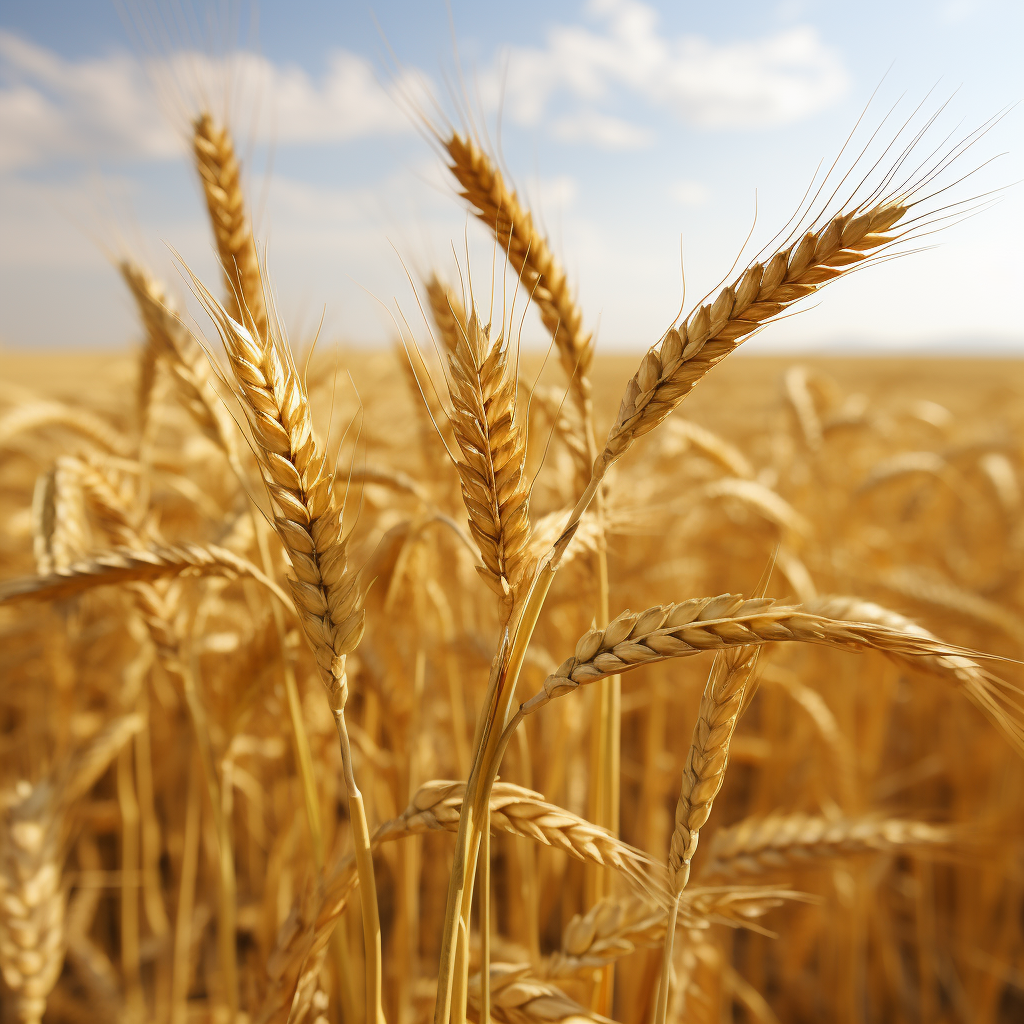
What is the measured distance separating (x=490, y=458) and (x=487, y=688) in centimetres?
24

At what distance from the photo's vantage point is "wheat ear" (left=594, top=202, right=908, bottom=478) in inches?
23.7

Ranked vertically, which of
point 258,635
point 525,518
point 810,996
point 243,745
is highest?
point 525,518

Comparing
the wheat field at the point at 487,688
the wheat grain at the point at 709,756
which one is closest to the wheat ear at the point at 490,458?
the wheat field at the point at 487,688

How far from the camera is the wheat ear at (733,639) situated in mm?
505

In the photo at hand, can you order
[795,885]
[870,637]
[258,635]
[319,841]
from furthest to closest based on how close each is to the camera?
[795,885] → [258,635] → [319,841] → [870,637]

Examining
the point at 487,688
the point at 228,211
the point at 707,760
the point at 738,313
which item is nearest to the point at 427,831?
the point at 487,688

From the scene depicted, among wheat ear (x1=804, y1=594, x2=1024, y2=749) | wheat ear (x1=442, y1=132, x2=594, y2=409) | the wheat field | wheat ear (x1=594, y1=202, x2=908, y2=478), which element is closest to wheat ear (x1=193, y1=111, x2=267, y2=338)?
the wheat field

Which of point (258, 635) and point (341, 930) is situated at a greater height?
point (258, 635)

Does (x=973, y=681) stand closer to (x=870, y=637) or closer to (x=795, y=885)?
(x=870, y=637)

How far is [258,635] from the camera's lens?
1139 mm

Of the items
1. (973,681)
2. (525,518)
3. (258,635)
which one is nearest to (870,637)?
(973,681)

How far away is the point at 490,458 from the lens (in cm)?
59

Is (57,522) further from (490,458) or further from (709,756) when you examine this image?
(709,756)

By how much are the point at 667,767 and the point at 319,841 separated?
1.75m
